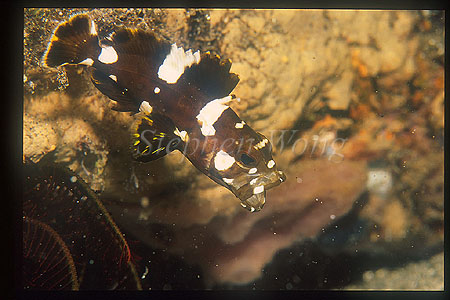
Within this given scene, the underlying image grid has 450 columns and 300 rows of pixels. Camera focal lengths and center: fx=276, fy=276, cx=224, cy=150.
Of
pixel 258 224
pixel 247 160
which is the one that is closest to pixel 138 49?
pixel 247 160

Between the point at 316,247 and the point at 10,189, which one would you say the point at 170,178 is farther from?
the point at 316,247

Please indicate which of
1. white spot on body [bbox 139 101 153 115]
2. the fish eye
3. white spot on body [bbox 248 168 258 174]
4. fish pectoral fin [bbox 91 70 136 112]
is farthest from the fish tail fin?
white spot on body [bbox 248 168 258 174]

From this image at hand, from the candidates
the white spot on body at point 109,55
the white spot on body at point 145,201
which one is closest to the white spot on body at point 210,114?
the white spot on body at point 109,55

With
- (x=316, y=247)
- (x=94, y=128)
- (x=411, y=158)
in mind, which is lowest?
(x=316, y=247)

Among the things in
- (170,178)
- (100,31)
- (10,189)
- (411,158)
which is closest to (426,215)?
(411,158)

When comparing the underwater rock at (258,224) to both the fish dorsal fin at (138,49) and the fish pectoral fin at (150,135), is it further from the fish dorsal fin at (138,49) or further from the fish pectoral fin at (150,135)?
the fish dorsal fin at (138,49)

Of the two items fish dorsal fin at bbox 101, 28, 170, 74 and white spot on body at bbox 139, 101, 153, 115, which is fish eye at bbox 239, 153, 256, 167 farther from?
fish dorsal fin at bbox 101, 28, 170, 74

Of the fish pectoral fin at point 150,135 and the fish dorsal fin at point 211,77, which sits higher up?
the fish dorsal fin at point 211,77

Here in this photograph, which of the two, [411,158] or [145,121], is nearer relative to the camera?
[145,121]

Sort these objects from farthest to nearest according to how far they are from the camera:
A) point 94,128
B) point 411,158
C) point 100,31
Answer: point 411,158 < point 94,128 < point 100,31
